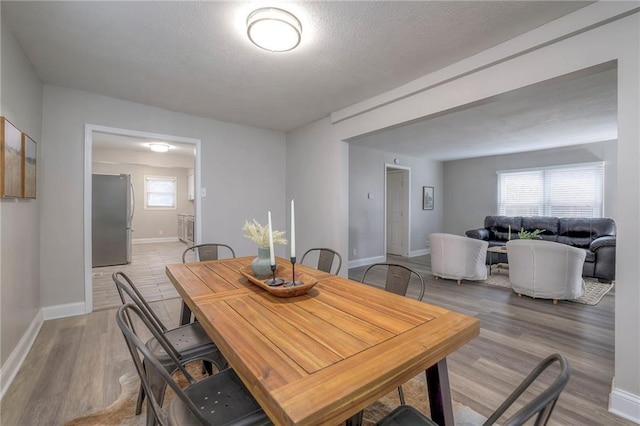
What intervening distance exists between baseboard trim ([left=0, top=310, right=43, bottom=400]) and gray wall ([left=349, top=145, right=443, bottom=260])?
445 cm

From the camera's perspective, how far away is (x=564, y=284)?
11.3 feet

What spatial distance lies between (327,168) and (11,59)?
10.1ft

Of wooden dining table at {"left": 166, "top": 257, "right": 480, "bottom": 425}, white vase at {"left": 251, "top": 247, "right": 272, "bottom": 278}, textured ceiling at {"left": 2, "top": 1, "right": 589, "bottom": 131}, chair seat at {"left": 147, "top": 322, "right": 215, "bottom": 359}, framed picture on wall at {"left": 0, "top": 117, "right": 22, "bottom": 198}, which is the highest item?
textured ceiling at {"left": 2, "top": 1, "right": 589, "bottom": 131}

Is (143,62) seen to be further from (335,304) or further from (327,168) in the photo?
(335,304)

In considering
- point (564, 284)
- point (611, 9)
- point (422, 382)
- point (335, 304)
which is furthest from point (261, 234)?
point (564, 284)

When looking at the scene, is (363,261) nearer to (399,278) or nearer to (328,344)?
(399,278)

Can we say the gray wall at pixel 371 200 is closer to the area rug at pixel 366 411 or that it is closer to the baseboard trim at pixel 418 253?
the baseboard trim at pixel 418 253

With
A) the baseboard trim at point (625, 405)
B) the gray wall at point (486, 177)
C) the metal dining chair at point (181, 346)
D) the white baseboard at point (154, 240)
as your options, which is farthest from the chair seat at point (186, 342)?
the white baseboard at point (154, 240)

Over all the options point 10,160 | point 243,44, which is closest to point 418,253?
point 243,44

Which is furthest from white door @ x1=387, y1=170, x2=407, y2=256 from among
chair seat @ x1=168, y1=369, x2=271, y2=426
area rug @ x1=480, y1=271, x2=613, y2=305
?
chair seat @ x1=168, y1=369, x2=271, y2=426

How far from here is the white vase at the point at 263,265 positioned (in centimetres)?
172

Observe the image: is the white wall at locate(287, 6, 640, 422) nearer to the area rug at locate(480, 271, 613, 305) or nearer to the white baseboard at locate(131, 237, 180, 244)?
the area rug at locate(480, 271, 613, 305)

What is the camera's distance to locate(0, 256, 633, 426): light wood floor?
1.70 meters

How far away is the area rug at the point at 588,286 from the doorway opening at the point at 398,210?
2.16 metres
